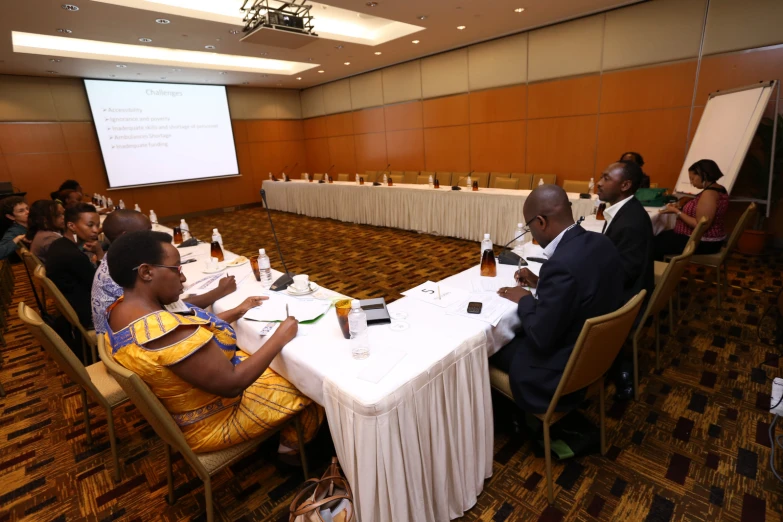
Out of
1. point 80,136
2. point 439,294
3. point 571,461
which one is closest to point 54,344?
point 439,294

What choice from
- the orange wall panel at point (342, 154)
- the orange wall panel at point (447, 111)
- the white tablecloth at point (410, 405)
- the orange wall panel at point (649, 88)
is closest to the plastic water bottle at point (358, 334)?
the white tablecloth at point (410, 405)

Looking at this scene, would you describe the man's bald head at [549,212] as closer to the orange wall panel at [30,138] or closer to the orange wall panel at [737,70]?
the orange wall panel at [737,70]

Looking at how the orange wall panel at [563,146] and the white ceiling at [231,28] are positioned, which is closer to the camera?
the white ceiling at [231,28]

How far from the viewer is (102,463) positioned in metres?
2.14

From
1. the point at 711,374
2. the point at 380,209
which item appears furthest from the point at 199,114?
the point at 711,374

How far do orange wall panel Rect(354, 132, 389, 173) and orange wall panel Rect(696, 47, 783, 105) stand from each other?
6189mm

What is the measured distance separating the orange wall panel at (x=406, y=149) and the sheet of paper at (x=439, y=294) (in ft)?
23.5

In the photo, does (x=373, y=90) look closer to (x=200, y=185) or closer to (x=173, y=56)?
(x=173, y=56)

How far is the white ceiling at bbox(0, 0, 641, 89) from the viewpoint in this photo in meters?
4.68

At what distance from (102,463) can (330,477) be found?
1.63 metres

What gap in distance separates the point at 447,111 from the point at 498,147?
4.69 ft

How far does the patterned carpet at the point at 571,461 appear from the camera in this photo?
5.61ft

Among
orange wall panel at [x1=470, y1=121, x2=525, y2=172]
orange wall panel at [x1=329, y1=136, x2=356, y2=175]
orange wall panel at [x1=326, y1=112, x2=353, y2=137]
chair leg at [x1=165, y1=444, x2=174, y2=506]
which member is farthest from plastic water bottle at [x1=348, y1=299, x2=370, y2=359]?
orange wall panel at [x1=326, y1=112, x2=353, y2=137]

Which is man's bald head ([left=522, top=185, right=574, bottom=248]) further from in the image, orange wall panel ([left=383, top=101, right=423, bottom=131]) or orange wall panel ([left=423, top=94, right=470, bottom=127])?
orange wall panel ([left=383, top=101, right=423, bottom=131])
